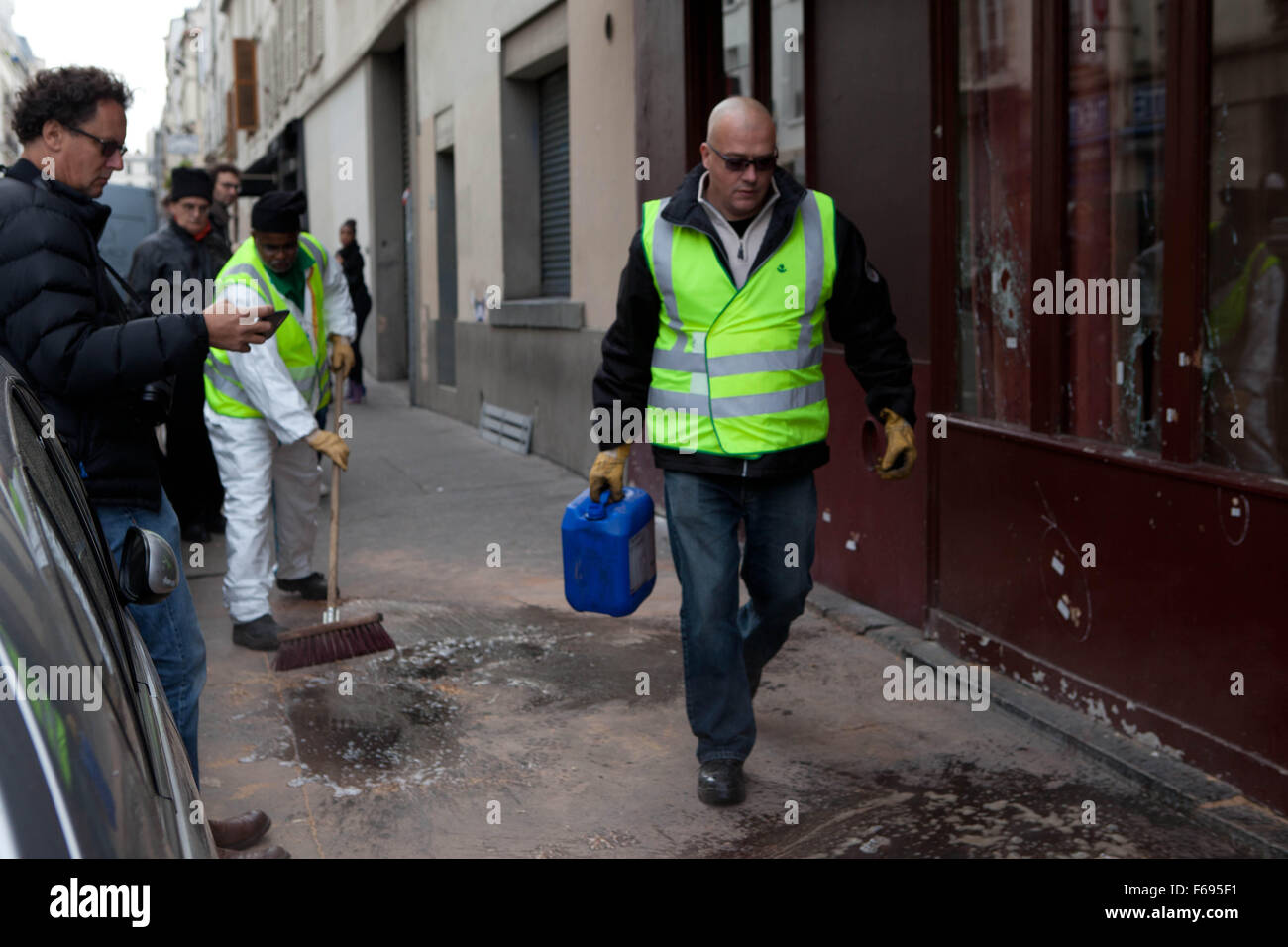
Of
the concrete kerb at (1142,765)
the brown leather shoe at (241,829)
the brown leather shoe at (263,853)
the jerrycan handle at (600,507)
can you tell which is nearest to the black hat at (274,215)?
the jerrycan handle at (600,507)

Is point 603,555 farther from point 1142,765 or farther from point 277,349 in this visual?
point 277,349

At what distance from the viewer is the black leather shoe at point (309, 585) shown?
632 cm

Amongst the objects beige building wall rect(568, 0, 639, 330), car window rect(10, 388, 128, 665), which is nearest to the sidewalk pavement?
car window rect(10, 388, 128, 665)

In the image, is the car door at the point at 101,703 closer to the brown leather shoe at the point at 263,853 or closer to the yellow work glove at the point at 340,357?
the brown leather shoe at the point at 263,853

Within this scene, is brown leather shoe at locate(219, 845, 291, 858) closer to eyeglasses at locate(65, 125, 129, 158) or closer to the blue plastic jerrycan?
the blue plastic jerrycan

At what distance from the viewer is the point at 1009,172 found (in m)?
4.86

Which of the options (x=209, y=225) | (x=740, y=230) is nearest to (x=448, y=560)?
(x=209, y=225)

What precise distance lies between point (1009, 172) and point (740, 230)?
151 centimetres

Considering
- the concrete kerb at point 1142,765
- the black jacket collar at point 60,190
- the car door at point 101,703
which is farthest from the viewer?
the concrete kerb at point 1142,765

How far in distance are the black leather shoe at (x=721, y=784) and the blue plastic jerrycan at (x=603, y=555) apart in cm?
50

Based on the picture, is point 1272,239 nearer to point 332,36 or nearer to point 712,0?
point 712,0

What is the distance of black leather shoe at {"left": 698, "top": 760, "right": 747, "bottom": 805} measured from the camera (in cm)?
385

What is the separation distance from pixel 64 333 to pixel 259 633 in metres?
2.59

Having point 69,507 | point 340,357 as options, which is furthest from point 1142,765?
point 340,357
